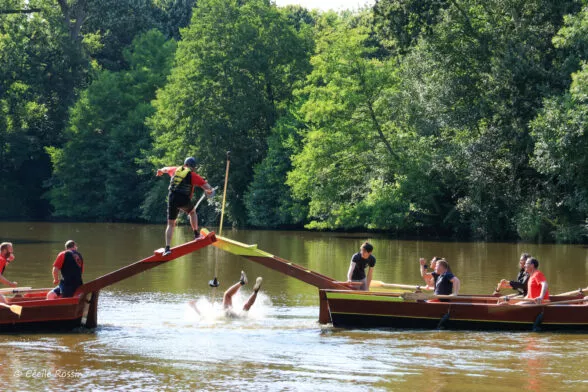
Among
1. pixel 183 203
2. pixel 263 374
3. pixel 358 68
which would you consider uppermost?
pixel 358 68

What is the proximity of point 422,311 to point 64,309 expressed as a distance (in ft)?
22.8

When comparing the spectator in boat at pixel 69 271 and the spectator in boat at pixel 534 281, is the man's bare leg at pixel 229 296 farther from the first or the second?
the spectator in boat at pixel 534 281

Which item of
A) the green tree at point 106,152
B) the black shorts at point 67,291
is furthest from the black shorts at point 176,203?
the green tree at point 106,152

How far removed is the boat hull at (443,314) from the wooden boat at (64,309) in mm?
3041

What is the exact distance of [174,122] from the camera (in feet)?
205

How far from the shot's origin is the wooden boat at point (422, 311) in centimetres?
1817

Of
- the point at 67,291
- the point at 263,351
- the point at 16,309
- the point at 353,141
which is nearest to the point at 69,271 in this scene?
the point at 67,291

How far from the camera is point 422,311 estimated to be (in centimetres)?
1838

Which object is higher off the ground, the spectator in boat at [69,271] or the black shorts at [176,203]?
the black shorts at [176,203]

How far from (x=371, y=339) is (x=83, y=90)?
6257cm

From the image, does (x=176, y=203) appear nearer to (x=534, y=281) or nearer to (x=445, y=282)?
(x=445, y=282)

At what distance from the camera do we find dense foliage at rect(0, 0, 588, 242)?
4272 centimetres

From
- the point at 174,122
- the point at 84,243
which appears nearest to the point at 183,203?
the point at 84,243

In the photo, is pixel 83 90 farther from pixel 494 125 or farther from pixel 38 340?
pixel 38 340
